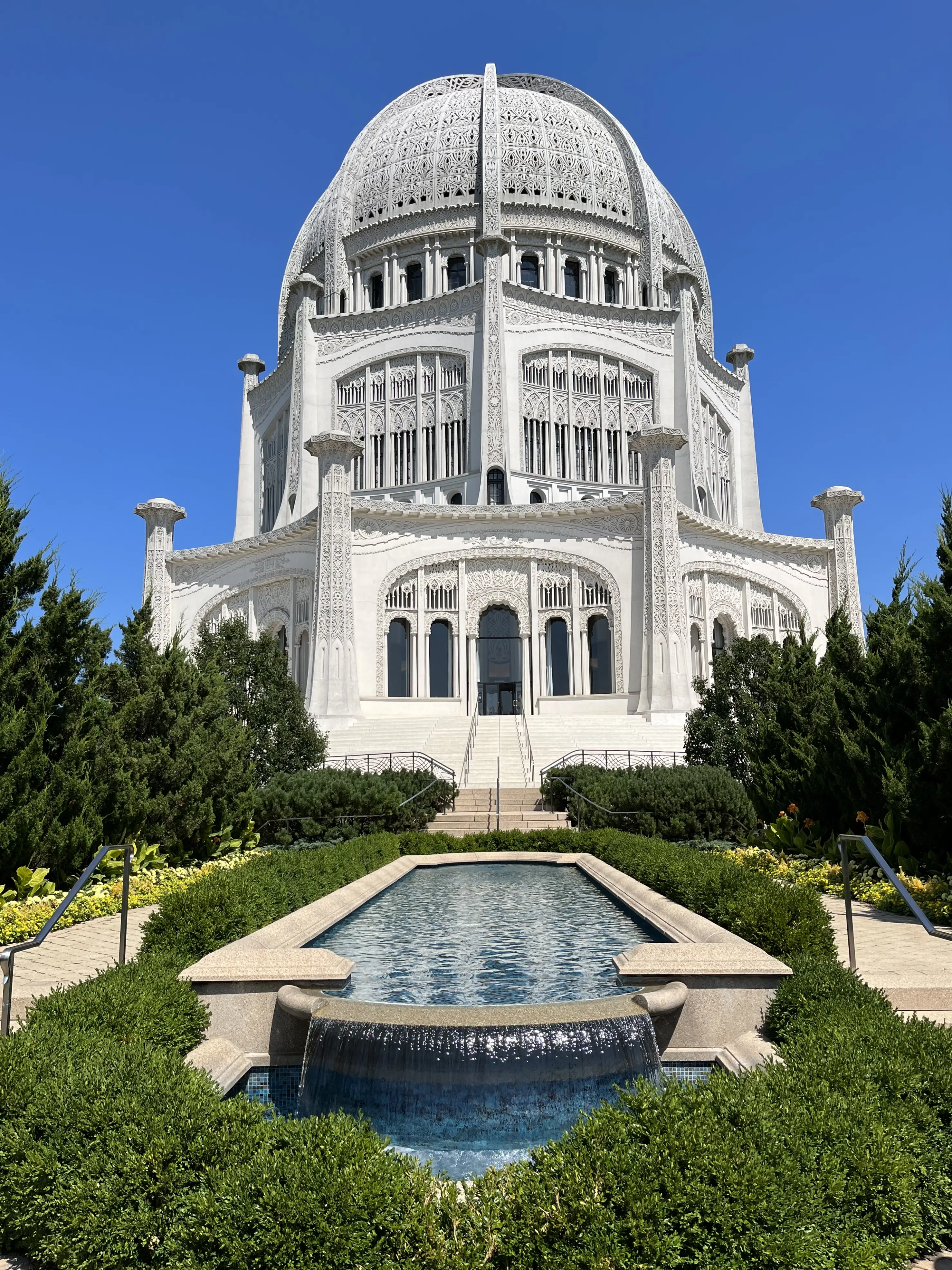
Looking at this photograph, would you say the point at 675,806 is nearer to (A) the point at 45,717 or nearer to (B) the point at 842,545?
(A) the point at 45,717

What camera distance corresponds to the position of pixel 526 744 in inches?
991

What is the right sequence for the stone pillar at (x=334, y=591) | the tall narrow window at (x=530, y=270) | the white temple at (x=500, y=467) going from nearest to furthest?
1. the stone pillar at (x=334, y=591)
2. the white temple at (x=500, y=467)
3. the tall narrow window at (x=530, y=270)

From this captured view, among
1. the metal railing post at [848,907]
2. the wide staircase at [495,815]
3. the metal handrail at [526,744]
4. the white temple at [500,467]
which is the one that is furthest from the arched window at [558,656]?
the metal railing post at [848,907]

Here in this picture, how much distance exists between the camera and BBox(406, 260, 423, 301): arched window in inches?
1719

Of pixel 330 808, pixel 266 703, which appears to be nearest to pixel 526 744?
pixel 266 703

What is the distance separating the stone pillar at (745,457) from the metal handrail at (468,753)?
887 inches

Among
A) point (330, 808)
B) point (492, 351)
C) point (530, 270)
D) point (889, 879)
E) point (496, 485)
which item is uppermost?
point (530, 270)

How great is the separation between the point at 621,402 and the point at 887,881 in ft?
105

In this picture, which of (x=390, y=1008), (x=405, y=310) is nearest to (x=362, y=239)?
(x=405, y=310)

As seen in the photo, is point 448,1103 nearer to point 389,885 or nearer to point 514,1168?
point 514,1168

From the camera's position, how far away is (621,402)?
4072cm

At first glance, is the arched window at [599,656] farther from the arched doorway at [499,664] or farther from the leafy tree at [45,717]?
the leafy tree at [45,717]

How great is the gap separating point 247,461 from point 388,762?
26.4m

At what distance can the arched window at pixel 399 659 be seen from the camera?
105ft
